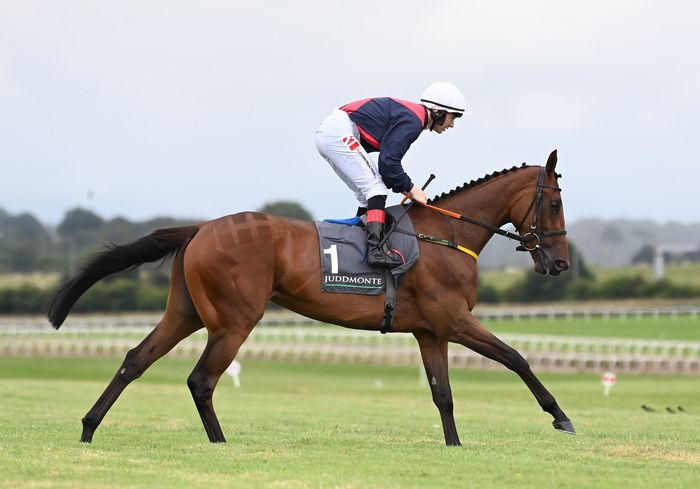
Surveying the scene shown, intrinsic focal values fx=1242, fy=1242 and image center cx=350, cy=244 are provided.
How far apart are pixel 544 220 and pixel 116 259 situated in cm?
383

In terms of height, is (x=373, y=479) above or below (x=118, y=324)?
above

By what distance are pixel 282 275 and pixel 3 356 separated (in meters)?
47.2

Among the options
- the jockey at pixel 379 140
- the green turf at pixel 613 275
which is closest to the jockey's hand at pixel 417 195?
the jockey at pixel 379 140

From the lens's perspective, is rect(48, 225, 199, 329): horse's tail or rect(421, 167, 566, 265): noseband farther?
rect(421, 167, 566, 265): noseband

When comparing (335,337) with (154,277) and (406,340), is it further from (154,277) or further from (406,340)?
(154,277)

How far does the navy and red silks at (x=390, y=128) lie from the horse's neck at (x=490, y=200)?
693 millimetres

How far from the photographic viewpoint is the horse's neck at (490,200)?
11070mm

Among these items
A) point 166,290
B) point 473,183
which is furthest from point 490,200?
point 166,290

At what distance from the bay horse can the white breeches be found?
1.45 feet

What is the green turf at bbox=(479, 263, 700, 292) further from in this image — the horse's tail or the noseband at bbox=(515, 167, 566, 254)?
the horse's tail

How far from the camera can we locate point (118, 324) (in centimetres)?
7138

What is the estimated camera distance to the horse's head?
11133mm

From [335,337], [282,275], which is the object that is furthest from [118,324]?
[282,275]

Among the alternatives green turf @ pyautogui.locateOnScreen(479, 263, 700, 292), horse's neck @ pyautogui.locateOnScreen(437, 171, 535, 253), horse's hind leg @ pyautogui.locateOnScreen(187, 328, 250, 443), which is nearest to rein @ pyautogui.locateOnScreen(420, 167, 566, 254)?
horse's neck @ pyautogui.locateOnScreen(437, 171, 535, 253)
